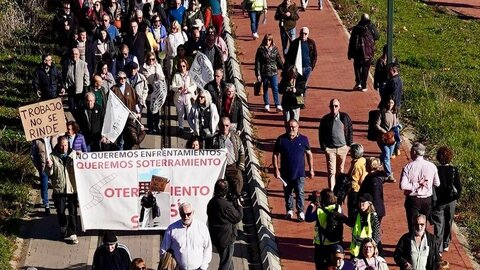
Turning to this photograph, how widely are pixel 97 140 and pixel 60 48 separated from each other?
783cm

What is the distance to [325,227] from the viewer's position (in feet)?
58.2

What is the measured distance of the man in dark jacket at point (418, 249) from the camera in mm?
17078

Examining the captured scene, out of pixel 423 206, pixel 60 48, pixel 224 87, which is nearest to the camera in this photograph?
pixel 423 206

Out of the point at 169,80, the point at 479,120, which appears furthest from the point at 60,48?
the point at 479,120

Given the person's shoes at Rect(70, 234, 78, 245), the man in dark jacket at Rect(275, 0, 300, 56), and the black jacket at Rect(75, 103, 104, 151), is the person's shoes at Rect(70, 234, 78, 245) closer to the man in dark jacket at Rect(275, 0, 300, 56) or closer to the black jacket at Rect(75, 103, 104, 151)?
the black jacket at Rect(75, 103, 104, 151)

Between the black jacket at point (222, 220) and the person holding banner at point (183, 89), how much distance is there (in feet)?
18.4

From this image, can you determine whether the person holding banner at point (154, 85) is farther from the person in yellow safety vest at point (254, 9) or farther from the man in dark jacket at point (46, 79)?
the person in yellow safety vest at point (254, 9)

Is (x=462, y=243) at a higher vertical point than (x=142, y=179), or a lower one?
lower

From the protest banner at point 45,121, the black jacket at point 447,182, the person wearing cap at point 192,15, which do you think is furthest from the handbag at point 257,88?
the black jacket at point 447,182

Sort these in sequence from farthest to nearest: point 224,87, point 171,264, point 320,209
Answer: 1. point 224,87
2. point 320,209
3. point 171,264

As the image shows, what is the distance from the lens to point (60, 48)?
29000mm

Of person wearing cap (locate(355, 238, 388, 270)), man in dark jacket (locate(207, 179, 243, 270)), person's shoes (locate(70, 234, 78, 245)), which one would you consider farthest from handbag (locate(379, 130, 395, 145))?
person wearing cap (locate(355, 238, 388, 270))

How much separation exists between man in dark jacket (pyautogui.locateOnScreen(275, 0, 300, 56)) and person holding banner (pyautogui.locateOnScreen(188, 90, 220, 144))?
679 cm

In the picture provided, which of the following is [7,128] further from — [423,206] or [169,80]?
[423,206]
